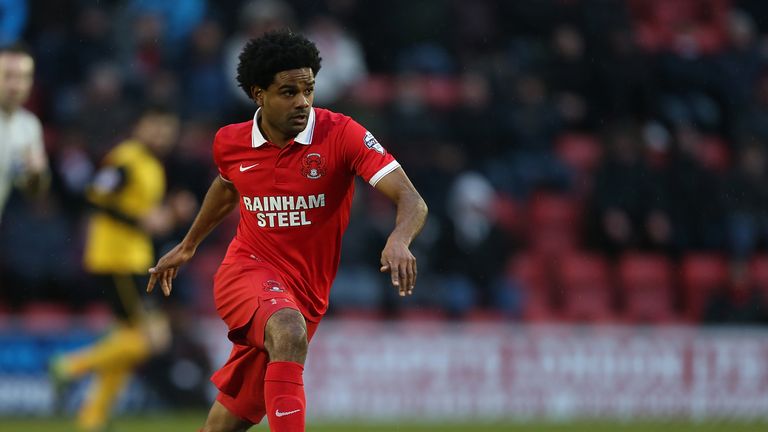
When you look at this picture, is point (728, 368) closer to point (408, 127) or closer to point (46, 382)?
point (408, 127)

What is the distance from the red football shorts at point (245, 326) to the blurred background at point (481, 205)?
6.05 metres

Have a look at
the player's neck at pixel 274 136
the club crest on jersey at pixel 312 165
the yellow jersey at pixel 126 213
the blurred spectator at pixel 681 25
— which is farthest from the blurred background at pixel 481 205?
the club crest on jersey at pixel 312 165

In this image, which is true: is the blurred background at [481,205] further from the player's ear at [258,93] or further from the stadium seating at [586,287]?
the player's ear at [258,93]

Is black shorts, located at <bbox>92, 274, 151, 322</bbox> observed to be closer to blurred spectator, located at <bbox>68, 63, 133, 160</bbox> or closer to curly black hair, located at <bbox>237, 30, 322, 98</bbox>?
blurred spectator, located at <bbox>68, 63, 133, 160</bbox>

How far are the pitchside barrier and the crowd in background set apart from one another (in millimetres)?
676

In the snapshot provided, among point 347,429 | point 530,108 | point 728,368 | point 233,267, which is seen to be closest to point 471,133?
point 530,108

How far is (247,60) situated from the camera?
640 cm

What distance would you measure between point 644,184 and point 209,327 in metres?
5.71

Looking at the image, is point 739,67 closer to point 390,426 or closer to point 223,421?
point 390,426

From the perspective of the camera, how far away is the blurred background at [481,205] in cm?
1371

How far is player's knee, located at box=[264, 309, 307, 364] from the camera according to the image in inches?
238

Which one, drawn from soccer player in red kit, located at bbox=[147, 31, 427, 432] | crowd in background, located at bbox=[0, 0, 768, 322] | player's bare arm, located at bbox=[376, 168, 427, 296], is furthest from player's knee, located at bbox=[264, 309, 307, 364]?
crowd in background, located at bbox=[0, 0, 768, 322]

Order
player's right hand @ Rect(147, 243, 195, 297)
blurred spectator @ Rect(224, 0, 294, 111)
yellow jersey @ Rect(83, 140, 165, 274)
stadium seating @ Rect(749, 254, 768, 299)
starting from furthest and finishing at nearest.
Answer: blurred spectator @ Rect(224, 0, 294, 111) → stadium seating @ Rect(749, 254, 768, 299) → yellow jersey @ Rect(83, 140, 165, 274) → player's right hand @ Rect(147, 243, 195, 297)

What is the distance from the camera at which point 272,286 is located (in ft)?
21.0
